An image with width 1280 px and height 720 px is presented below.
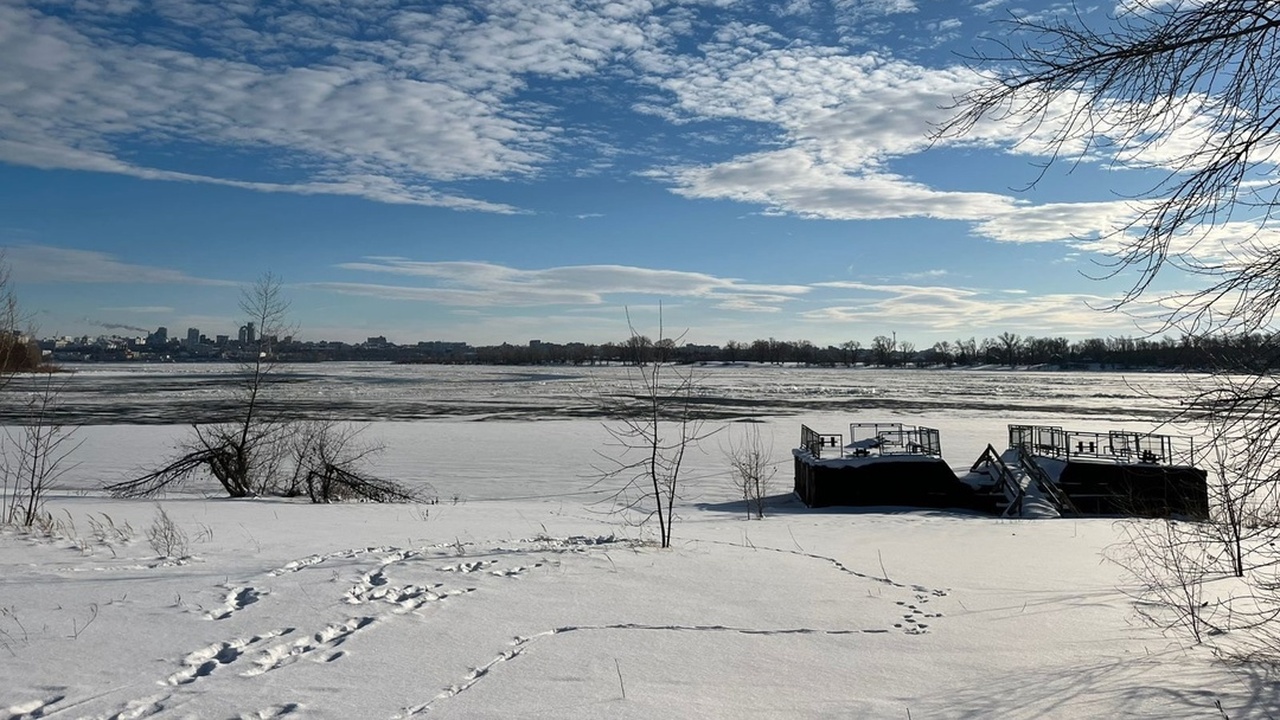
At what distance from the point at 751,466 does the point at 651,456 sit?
11.7ft

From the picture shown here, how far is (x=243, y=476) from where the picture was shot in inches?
792

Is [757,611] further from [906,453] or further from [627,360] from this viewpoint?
[906,453]

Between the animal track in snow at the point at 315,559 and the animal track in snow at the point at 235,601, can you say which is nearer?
the animal track in snow at the point at 235,601

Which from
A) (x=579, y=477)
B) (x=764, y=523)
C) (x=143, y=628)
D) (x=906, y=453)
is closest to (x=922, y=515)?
(x=906, y=453)

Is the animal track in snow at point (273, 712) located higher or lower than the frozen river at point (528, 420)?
higher

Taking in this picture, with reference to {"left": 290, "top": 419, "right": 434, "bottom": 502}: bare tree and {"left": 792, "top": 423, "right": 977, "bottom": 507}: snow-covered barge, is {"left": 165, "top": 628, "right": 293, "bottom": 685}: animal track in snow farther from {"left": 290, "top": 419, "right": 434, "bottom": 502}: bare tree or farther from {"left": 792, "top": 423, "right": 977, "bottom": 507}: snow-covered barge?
{"left": 792, "top": 423, "right": 977, "bottom": 507}: snow-covered barge

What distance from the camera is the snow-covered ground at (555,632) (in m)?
4.88

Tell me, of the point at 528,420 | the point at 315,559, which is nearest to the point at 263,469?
the point at 315,559

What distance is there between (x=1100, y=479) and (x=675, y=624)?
2135 cm

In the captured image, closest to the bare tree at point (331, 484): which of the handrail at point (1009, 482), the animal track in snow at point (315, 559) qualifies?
the animal track in snow at point (315, 559)

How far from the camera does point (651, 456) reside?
19672mm

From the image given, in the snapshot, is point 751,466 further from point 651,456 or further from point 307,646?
point 307,646

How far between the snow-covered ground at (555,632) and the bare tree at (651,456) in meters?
1.52

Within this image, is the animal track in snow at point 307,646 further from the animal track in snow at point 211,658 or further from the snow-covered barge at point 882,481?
the snow-covered barge at point 882,481
